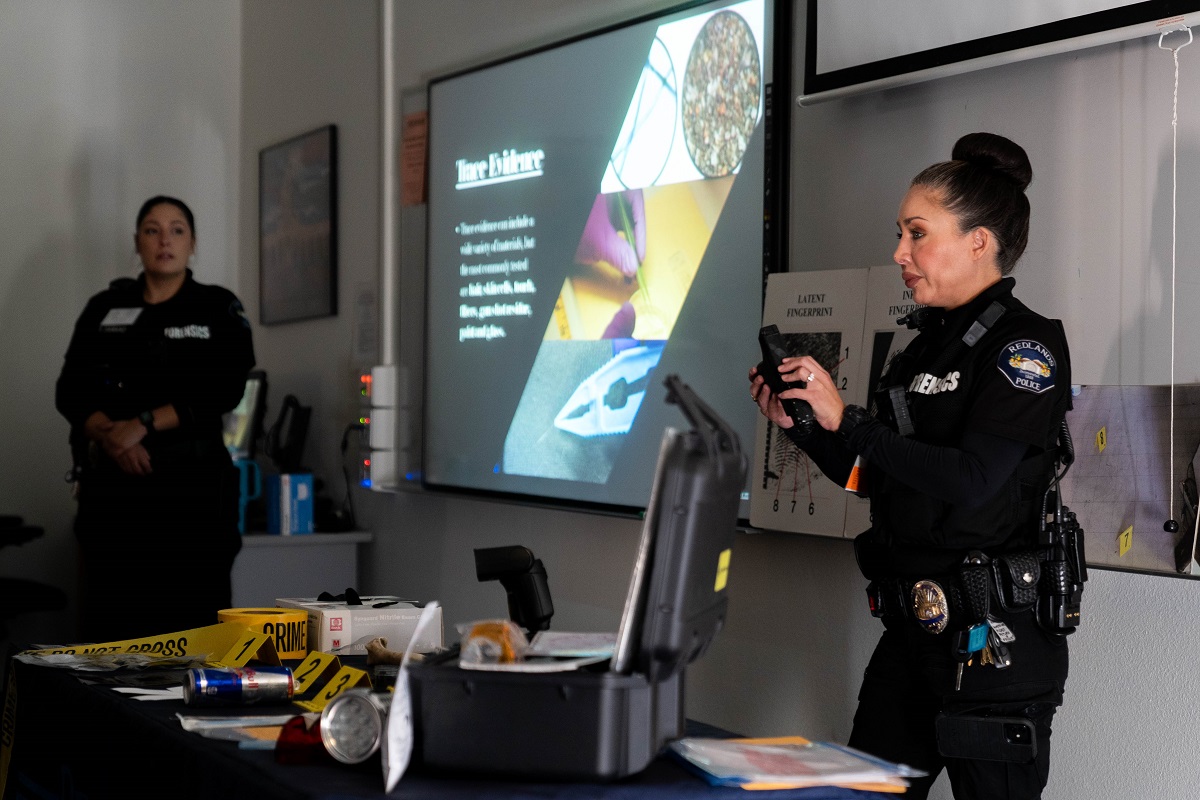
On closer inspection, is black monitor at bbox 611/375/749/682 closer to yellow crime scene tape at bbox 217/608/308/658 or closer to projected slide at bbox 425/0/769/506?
yellow crime scene tape at bbox 217/608/308/658

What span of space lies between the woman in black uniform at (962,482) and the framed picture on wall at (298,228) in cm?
304

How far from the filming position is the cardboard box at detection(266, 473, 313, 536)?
420cm

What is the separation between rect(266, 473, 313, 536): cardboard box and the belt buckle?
9.32 ft

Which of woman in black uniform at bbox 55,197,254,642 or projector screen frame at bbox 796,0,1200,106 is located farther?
woman in black uniform at bbox 55,197,254,642

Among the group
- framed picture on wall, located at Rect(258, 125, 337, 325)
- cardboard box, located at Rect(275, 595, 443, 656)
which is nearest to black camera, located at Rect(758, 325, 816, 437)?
cardboard box, located at Rect(275, 595, 443, 656)

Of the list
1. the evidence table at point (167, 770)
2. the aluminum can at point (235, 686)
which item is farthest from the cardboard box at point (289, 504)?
the aluminum can at point (235, 686)

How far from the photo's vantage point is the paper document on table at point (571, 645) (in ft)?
4.29

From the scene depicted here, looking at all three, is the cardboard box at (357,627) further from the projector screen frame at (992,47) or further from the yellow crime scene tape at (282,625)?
the projector screen frame at (992,47)

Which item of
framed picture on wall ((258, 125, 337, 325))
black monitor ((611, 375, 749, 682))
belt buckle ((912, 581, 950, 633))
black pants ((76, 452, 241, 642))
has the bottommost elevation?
black pants ((76, 452, 241, 642))

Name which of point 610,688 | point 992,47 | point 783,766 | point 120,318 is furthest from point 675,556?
point 120,318

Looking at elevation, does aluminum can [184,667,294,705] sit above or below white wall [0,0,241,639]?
below

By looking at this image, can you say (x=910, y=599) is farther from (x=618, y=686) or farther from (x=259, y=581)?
(x=259, y=581)

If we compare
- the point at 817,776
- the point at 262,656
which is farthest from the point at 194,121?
the point at 817,776

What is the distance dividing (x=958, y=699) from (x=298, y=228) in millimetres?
3645
